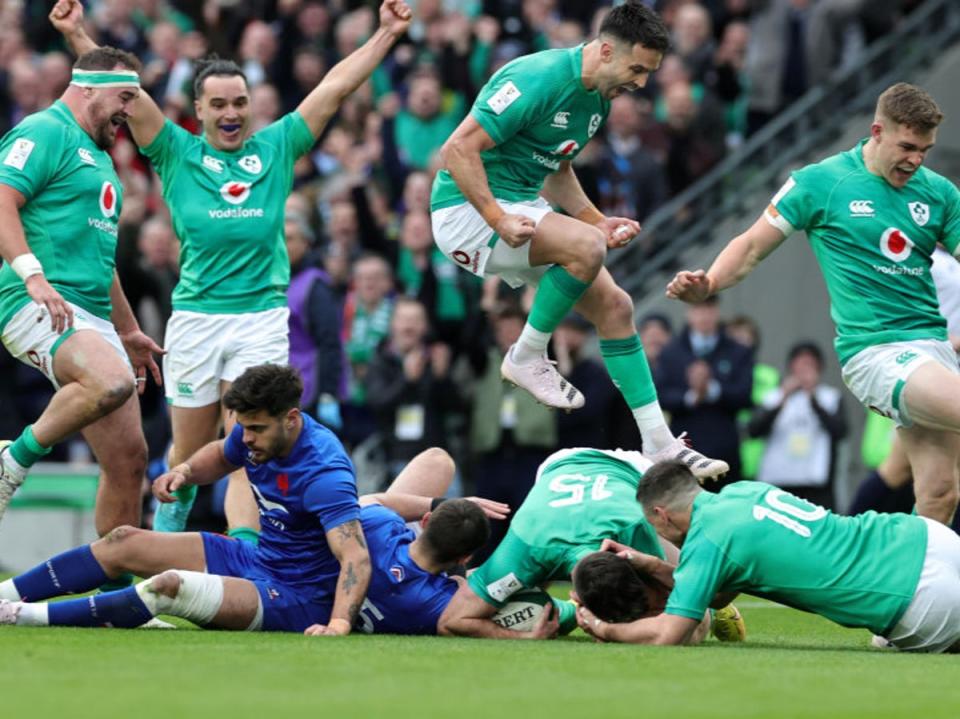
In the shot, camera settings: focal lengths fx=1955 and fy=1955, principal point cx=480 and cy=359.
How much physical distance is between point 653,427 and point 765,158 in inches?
315

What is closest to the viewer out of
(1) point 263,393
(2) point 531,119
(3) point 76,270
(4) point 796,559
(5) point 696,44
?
(4) point 796,559

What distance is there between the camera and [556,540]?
9.79m

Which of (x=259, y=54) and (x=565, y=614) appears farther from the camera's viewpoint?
(x=259, y=54)

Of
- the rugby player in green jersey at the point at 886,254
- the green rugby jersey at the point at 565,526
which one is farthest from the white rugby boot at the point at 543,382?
the rugby player in green jersey at the point at 886,254

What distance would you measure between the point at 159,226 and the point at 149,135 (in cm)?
484

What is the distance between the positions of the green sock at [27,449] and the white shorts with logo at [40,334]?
36 centimetres

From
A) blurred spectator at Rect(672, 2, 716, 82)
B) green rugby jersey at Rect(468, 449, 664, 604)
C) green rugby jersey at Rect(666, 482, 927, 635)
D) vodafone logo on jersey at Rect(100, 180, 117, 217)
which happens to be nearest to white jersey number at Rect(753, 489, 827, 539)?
green rugby jersey at Rect(666, 482, 927, 635)

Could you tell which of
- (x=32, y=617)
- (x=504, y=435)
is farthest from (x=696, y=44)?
(x=32, y=617)

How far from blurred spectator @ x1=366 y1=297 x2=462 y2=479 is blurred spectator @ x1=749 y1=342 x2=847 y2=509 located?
8.91 feet

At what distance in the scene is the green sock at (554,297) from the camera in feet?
35.5

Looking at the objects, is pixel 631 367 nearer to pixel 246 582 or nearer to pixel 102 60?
pixel 246 582

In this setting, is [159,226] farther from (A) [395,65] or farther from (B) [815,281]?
(B) [815,281]

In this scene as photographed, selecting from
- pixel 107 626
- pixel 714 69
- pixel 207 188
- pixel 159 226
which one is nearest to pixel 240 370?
pixel 207 188

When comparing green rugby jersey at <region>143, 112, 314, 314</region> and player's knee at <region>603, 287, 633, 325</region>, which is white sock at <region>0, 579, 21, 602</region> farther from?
player's knee at <region>603, 287, 633, 325</region>
